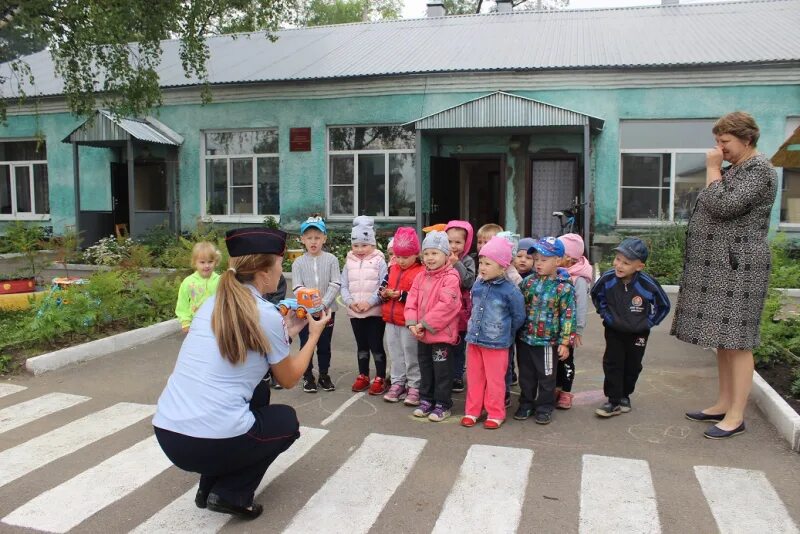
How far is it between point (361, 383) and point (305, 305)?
7.62 feet

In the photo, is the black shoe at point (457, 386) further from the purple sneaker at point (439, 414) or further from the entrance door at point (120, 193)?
the entrance door at point (120, 193)

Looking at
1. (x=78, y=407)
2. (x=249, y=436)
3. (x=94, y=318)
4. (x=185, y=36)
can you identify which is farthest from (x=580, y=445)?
(x=185, y=36)

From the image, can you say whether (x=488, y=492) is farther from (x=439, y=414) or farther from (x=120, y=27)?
(x=120, y=27)

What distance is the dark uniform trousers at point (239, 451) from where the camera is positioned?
10.1 feet

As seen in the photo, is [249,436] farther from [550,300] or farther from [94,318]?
[94,318]

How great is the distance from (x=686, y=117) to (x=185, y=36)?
→ 381 inches

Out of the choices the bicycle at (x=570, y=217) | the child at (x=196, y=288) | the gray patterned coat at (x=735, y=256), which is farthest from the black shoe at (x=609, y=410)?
the bicycle at (x=570, y=217)

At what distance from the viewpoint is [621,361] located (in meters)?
4.97

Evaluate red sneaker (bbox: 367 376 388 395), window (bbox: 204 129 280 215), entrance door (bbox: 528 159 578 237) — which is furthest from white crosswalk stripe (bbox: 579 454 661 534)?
window (bbox: 204 129 280 215)

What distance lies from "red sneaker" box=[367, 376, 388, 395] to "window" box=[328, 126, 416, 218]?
30.3 ft

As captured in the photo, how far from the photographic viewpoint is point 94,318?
7.48 meters

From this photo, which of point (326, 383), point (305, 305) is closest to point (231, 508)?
point (305, 305)

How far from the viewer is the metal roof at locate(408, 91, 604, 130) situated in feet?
39.1

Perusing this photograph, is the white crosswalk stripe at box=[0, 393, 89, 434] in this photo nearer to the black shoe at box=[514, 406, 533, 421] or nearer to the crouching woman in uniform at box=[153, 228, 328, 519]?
the crouching woman in uniform at box=[153, 228, 328, 519]
